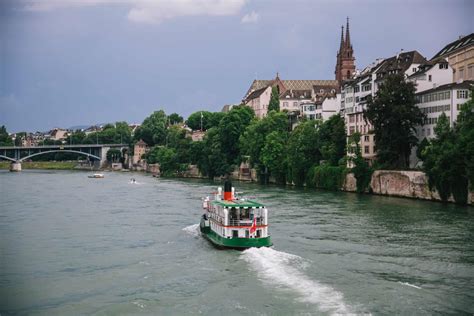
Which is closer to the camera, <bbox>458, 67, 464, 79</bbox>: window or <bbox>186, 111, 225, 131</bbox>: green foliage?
<bbox>458, 67, 464, 79</bbox>: window

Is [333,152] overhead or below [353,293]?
overhead

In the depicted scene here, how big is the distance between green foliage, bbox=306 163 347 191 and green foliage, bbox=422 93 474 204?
1865cm

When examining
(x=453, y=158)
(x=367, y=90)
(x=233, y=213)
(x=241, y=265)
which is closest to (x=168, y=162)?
(x=367, y=90)

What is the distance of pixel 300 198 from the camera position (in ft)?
238

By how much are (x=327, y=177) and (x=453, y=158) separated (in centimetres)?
2673

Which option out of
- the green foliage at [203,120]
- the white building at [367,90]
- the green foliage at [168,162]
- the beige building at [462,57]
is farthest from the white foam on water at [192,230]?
the green foliage at [203,120]

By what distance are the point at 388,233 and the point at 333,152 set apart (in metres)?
45.2

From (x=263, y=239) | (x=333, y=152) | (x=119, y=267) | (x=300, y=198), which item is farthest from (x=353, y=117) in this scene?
(x=119, y=267)

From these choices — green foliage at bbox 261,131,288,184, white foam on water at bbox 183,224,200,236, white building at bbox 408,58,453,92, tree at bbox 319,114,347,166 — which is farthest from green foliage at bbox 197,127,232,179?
white foam on water at bbox 183,224,200,236

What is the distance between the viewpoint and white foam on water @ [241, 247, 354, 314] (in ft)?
89.5

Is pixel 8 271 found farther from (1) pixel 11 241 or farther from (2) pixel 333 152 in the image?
(2) pixel 333 152

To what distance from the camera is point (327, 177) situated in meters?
87.6

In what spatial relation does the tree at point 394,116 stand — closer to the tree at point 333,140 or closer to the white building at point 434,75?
the white building at point 434,75

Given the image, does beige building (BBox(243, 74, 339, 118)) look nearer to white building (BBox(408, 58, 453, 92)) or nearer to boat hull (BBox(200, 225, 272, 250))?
white building (BBox(408, 58, 453, 92))
